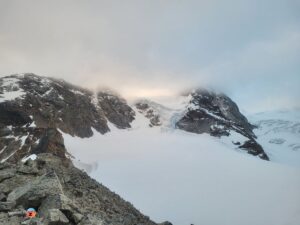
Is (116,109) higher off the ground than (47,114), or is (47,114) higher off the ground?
(116,109)

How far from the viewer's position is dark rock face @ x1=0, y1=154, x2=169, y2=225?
49.1 feet

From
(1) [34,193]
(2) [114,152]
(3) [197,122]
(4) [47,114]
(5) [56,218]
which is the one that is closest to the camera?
(5) [56,218]

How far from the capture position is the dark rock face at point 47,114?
7906 cm

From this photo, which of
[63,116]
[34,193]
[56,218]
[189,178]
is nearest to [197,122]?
[189,178]

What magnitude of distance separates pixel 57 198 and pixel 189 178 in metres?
97.0

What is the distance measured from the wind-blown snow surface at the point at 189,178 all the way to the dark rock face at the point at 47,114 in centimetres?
747

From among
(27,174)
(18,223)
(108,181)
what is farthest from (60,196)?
(108,181)

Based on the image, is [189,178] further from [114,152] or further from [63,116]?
[63,116]

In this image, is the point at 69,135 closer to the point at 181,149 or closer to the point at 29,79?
the point at 29,79

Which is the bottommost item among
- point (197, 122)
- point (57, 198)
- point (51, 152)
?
point (57, 198)

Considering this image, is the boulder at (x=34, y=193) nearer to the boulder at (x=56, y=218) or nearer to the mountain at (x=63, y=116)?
the boulder at (x=56, y=218)

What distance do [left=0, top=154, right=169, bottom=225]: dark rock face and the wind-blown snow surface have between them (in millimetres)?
51017

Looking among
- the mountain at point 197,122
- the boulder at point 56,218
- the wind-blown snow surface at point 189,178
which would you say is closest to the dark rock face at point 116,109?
the wind-blown snow surface at point 189,178

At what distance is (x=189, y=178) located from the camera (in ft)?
362
